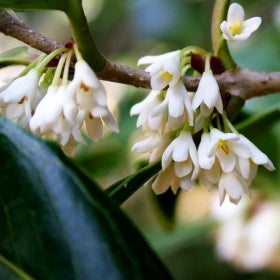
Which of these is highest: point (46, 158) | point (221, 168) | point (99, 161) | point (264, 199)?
point (46, 158)

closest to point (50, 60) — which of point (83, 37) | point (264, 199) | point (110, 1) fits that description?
point (83, 37)

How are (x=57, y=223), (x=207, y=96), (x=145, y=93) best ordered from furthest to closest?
(x=145, y=93) → (x=207, y=96) → (x=57, y=223)

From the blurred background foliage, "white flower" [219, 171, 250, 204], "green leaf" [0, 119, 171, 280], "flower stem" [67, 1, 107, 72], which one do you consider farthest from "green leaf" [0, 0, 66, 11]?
the blurred background foliage

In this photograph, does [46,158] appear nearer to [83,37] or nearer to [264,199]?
[83,37]

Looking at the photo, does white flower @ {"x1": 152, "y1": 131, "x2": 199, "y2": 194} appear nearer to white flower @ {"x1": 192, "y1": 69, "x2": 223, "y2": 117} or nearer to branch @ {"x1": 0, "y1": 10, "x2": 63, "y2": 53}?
white flower @ {"x1": 192, "y1": 69, "x2": 223, "y2": 117}

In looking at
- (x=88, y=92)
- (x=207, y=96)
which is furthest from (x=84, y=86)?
(x=207, y=96)

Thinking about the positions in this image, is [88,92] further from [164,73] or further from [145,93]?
[145,93]

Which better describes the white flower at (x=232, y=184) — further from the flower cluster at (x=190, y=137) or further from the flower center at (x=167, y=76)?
the flower center at (x=167, y=76)
